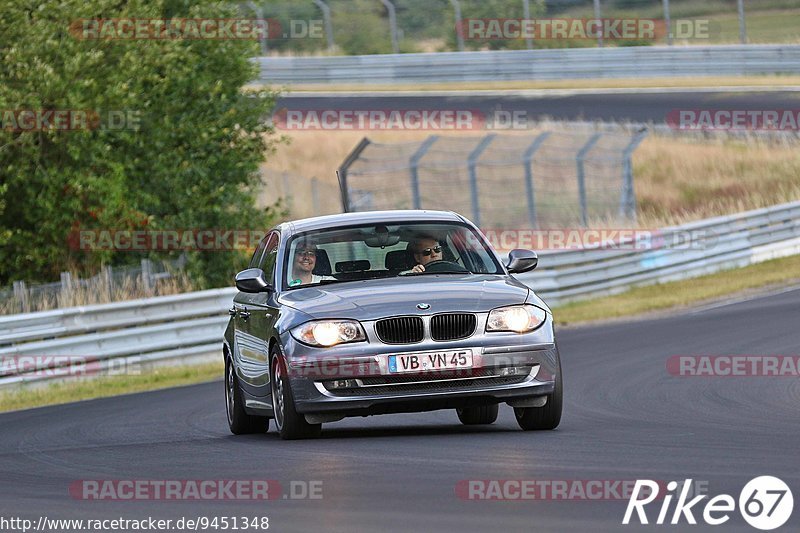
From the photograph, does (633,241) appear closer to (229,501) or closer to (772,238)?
(772,238)

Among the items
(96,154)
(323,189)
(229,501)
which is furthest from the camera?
(323,189)

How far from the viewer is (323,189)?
1549 inches

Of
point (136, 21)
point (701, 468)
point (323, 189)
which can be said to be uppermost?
point (136, 21)

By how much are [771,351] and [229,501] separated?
31.5 feet

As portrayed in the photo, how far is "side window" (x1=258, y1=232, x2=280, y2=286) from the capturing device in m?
11.6

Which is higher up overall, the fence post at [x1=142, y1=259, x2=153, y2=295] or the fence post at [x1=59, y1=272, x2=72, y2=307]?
the fence post at [x1=59, y1=272, x2=72, y2=307]

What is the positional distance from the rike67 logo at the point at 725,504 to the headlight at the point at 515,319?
2737 millimetres

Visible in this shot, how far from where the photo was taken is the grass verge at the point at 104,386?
18344 mm

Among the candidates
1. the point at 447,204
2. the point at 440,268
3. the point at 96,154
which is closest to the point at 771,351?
the point at 440,268

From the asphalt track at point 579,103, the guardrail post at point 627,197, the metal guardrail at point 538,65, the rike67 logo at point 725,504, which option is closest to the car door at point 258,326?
the rike67 logo at point 725,504

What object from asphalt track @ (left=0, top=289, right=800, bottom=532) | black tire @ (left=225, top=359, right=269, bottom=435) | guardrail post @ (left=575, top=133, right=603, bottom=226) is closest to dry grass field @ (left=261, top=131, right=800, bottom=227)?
guardrail post @ (left=575, top=133, right=603, bottom=226)

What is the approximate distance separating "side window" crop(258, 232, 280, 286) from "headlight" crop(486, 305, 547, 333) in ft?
6.49

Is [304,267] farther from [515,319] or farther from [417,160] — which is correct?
[417,160]

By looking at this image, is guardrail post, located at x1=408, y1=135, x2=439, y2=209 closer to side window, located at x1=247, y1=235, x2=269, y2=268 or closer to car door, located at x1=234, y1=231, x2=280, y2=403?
side window, located at x1=247, y1=235, x2=269, y2=268
